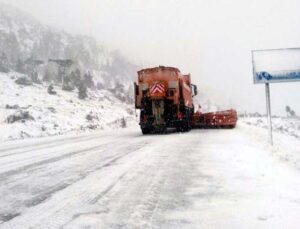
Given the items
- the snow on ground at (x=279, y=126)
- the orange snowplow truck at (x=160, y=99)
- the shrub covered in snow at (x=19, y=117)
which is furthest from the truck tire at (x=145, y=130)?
the snow on ground at (x=279, y=126)

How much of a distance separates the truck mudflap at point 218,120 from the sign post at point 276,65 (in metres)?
13.2

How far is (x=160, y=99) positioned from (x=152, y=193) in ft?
49.6

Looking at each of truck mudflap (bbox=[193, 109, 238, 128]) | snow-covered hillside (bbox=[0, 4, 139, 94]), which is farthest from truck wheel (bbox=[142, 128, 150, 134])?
snow-covered hillside (bbox=[0, 4, 139, 94])

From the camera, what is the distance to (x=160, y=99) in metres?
20.2

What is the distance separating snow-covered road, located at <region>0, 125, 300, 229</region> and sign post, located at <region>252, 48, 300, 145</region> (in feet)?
12.9

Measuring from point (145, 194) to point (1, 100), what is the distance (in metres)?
33.7

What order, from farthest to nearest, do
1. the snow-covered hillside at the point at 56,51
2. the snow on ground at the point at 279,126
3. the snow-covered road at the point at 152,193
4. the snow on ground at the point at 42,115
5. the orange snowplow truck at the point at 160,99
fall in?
the snow-covered hillside at the point at 56,51 < the snow on ground at the point at 279,126 < the snow on ground at the point at 42,115 < the orange snowplow truck at the point at 160,99 < the snow-covered road at the point at 152,193

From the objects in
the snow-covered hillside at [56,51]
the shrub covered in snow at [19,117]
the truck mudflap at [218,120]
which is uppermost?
the snow-covered hillside at [56,51]

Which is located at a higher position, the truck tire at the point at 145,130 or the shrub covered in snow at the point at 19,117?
the shrub covered in snow at the point at 19,117

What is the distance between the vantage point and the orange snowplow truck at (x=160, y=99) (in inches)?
800

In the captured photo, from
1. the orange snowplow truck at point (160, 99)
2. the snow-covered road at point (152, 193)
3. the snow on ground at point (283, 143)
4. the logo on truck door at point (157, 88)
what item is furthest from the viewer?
the orange snowplow truck at point (160, 99)

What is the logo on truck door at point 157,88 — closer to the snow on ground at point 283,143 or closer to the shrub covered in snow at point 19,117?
the snow on ground at point 283,143

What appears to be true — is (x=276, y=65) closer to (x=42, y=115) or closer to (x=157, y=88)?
(x=157, y=88)

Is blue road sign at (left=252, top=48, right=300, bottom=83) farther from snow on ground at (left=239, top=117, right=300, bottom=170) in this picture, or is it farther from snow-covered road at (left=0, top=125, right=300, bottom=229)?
snow-covered road at (left=0, top=125, right=300, bottom=229)
